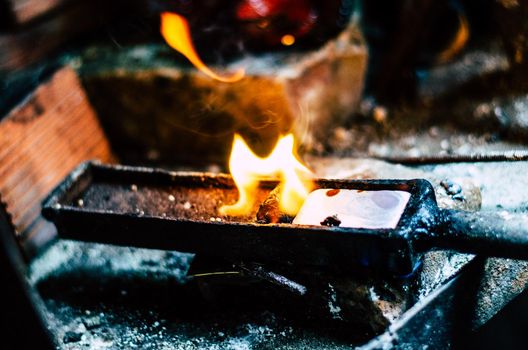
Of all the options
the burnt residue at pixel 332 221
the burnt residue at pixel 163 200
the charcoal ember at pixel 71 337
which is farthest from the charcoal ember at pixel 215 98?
the charcoal ember at pixel 71 337

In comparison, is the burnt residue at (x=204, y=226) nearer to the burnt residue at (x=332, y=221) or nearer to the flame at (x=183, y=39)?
the burnt residue at (x=332, y=221)

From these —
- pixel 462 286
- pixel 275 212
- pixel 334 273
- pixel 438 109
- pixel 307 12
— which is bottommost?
pixel 438 109

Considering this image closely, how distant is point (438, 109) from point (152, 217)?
2.75 meters

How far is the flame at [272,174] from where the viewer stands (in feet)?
8.23

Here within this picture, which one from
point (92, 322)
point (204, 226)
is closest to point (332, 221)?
point (204, 226)

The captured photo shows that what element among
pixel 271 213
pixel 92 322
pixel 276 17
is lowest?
pixel 92 322

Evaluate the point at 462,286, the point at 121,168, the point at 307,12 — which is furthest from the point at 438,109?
the point at 121,168

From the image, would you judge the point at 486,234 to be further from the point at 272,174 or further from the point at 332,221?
the point at 272,174

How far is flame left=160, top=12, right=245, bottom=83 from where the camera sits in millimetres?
3742

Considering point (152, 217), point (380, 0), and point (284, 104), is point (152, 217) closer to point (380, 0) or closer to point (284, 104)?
point (284, 104)

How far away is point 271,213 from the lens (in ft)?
7.79

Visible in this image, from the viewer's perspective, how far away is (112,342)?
2.64 metres

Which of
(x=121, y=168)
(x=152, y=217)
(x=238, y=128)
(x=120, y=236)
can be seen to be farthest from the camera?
(x=238, y=128)

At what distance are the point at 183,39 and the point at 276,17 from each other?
68 cm
